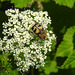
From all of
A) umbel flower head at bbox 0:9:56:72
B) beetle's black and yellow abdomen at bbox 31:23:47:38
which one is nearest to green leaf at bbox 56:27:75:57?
umbel flower head at bbox 0:9:56:72

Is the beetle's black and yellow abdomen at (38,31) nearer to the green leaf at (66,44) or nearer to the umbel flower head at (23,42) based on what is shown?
the umbel flower head at (23,42)

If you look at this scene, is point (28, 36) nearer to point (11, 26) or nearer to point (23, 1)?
point (11, 26)

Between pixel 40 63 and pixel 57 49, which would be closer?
pixel 40 63

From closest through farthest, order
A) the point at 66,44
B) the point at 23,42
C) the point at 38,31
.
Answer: the point at 38,31 → the point at 23,42 → the point at 66,44

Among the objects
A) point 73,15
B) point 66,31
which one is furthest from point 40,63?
point 73,15

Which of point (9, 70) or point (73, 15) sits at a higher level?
point (73, 15)

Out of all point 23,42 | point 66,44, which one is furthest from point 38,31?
point 66,44

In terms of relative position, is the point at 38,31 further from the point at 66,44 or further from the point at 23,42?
the point at 66,44

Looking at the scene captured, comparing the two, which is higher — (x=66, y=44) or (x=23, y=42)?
(x=66, y=44)

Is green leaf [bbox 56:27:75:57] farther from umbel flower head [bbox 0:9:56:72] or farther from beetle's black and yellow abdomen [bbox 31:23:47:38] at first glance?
beetle's black and yellow abdomen [bbox 31:23:47:38]
